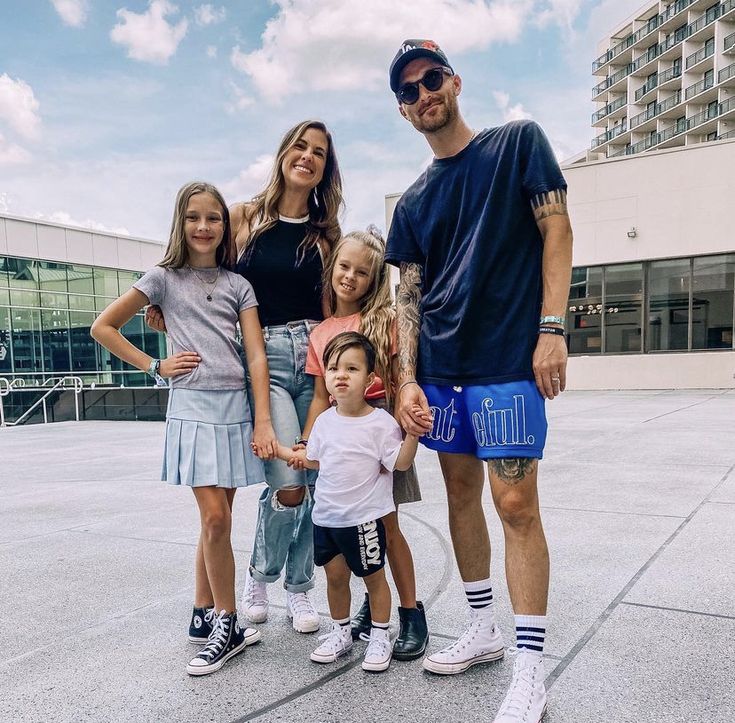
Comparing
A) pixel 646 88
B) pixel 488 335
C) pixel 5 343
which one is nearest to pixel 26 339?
pixel 5 343

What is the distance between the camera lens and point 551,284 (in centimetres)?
205

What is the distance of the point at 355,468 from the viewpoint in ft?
7.58

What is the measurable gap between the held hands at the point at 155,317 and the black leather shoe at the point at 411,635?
1.51 m

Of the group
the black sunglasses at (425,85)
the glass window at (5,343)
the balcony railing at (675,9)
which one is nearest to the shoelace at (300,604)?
the black sunglasses at (425,85)

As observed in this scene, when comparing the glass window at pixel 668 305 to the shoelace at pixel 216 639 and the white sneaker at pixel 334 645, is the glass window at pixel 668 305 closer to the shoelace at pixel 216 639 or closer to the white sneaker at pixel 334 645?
the white sneaker at pixel 334 645

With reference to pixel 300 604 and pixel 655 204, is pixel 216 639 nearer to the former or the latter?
pixel 300 604

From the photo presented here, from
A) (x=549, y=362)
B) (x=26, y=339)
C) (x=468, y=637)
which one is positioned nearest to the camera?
(x=549, y=362)

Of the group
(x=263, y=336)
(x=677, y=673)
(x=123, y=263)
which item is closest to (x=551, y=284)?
(x=263, y=336)

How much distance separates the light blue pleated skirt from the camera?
2.43 meters

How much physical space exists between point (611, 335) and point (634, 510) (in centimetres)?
1451

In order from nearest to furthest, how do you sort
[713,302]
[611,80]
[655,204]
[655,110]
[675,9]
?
[713,302]
[655,204]
[675,9]
[655,110]
[611,80]

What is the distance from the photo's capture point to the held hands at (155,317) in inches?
103

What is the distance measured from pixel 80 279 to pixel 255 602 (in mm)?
27143

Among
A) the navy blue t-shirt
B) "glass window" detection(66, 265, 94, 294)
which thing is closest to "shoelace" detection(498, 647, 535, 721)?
the navy blue t-shirt
